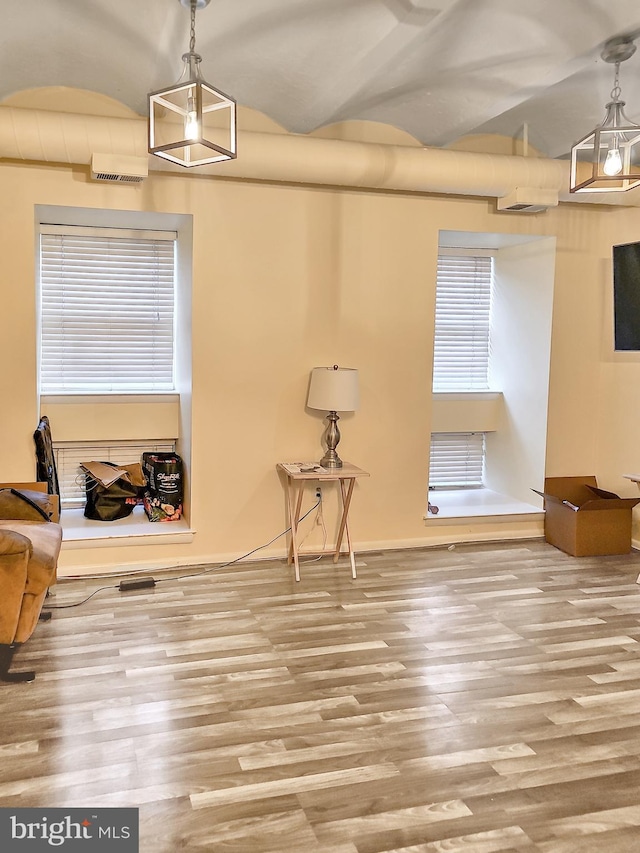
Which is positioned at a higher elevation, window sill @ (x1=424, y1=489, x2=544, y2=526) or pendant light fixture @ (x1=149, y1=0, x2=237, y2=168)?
pendant light fixture @ (x1=149, y1=0, x2=237, y2=168)

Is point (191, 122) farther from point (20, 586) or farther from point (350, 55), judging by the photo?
point (20, 586)

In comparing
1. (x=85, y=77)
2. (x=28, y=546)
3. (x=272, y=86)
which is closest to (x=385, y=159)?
(x=272, y=86)

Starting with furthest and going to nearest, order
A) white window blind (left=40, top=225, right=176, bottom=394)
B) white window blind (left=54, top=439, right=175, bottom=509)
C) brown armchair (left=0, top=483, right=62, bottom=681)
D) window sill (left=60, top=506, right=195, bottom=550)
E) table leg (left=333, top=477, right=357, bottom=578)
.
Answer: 1. white window blind (left=54, top=439, right=175, bottom=509)
2. white window blind (left=40, top=225, right=176, bottom=394)
3. table leg (left=333, top=477, right=357, bottom=578)
4. window sill (left=60, top=506, right=195, bottom=550)
5. brown armchair (left=0, top=483, right=62, bottom=681)

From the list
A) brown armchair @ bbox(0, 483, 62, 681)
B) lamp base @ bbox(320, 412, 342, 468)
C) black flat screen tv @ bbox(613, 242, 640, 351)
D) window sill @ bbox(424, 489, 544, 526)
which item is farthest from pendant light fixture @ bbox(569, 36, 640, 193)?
brown armchair @ bbox(0, 483, 62, 681)

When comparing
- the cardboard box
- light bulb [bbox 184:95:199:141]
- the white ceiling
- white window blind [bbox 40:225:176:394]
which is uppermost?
the white ceiling

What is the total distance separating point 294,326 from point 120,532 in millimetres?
1781

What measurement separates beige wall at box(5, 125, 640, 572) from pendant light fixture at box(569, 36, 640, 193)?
5.25 feet

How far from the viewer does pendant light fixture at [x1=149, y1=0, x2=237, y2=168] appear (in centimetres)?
295

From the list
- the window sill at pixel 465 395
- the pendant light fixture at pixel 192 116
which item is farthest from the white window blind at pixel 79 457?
the pendant light fixture at pixel 192 116

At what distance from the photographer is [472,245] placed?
6.13 m

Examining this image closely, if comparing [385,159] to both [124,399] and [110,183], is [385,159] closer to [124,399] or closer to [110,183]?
[110,183]

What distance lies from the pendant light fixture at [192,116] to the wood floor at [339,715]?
2.28 meters

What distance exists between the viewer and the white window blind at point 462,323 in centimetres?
632

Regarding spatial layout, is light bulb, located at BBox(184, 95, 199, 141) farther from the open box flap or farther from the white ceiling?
the open box flap
